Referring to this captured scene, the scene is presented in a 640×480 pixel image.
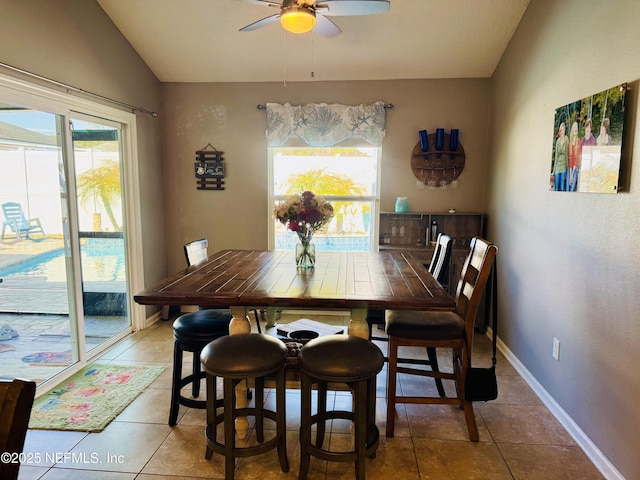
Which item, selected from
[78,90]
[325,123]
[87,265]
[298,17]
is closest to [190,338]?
[87,265]

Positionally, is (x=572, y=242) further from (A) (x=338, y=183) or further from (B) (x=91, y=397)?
(B) (x=91, y=397)

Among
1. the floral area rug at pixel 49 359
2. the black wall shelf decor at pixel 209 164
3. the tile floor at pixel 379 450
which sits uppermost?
the black wall shelf decor at pixel 209 164

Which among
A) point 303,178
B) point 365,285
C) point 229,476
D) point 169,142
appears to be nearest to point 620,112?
point 365,285

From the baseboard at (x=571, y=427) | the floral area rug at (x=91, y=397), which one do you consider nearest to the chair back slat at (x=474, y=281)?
the baseboard at (x=571, y=427)

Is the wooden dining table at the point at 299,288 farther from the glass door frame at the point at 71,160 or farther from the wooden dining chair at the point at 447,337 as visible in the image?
the glass door frame at the point at 71,160

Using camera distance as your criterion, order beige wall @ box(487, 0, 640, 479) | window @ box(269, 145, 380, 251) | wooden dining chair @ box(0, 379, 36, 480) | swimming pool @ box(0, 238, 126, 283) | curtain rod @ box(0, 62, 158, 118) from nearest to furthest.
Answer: wooden dining chair @ box(0, 379, 36, 480) → beige wall @ box(487, 0, 640, 479) → curtain rod @ box(0, 62, 158, 118) → swimming pool @ box(0, 238, 126, 283) → window @ box(269, 145, 380, 251)

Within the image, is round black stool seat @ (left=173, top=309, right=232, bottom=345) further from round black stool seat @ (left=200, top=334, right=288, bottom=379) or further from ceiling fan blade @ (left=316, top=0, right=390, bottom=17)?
ceiling fan blade @ (left=316, top=0, right=390, bottom=17)

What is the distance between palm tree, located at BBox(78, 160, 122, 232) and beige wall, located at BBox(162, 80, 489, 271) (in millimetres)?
769

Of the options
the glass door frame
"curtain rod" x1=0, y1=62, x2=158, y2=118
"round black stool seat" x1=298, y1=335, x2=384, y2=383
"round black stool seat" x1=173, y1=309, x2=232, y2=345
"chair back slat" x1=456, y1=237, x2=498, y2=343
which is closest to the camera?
"round black stool seat" x1=298, y1=335, x2=384, y2=383

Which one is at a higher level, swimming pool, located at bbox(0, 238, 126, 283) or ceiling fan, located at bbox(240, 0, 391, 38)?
ceiling fan, located at bbox(240, 0, 391, 38)

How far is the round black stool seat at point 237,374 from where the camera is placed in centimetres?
172

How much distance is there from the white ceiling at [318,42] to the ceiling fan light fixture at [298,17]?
89 centimetres

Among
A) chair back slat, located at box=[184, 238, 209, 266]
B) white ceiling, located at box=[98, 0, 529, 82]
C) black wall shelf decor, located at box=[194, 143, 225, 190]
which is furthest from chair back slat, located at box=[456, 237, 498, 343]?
black wall shelf decor, located at box=[194, 143, 225, 190]

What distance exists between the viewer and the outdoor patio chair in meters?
2.43
